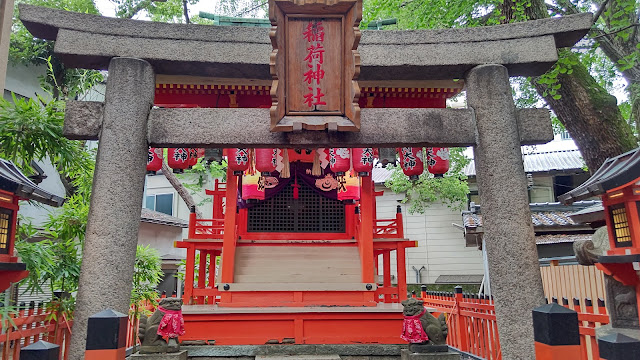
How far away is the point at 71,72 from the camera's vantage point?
12.5 m

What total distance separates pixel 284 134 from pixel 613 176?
12.1ft

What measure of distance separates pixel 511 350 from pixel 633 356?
3.05 meters

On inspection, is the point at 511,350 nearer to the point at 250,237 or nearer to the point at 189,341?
the point at 189,341

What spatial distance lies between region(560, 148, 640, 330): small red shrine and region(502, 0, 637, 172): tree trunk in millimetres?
4366

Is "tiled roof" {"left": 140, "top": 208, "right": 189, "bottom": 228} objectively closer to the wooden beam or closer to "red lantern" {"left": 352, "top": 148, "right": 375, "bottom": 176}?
"red lantern" {"left": 352, "top": 148, "right": 375, "bottom": 176}

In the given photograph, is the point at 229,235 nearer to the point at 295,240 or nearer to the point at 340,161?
the point at 295,240

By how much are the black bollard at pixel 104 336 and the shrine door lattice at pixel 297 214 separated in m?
7.98

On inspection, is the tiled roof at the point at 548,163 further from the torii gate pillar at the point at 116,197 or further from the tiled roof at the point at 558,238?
the torii gate pillar at the point at 116,197

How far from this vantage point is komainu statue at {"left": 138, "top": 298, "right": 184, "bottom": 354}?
7230 mm

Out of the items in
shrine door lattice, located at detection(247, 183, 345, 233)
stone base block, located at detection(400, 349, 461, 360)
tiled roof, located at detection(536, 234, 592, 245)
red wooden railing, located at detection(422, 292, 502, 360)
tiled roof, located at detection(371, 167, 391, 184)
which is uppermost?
tiled roof, located at detection(371, 167, 391, 184)

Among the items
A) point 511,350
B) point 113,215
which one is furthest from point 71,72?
point 511,350

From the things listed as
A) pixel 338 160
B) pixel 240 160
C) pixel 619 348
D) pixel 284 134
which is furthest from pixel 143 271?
pixel 619 348

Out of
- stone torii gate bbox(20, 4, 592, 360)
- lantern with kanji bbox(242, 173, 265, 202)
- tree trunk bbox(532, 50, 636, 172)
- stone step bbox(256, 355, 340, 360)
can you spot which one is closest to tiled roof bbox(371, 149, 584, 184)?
tree trunk bbox(532, 50, 636, 172)

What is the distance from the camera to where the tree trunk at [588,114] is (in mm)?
8641
